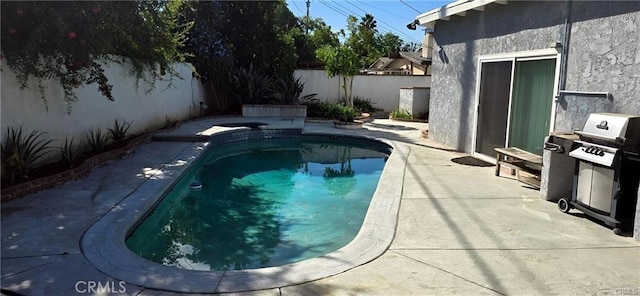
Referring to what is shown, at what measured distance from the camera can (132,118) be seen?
10594 millimetres

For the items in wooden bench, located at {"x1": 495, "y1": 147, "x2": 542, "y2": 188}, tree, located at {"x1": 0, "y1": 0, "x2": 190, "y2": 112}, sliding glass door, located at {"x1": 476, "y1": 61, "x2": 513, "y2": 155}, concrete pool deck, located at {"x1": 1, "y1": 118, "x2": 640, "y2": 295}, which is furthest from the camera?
sliding glass door, located at {"x1": 476, "y1": 61, "x2": 513, "y2": 155}

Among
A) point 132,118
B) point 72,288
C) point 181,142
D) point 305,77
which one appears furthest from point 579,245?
point 305,77

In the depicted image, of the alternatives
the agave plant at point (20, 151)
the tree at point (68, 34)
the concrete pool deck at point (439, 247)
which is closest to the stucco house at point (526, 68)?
the concrete pool deck at point (439, 247)

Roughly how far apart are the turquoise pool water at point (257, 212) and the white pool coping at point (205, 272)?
0.33m

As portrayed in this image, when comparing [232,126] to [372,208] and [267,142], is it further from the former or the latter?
[372,208]

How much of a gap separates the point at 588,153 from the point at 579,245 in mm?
1353

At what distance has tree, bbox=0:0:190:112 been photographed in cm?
569

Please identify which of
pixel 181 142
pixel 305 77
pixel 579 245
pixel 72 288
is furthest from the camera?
pixel 305 77

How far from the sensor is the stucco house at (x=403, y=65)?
26828mm

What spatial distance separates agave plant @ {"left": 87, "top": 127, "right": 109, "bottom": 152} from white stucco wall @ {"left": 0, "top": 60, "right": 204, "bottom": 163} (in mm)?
120

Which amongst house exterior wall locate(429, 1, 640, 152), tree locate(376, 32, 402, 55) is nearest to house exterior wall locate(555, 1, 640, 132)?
house exterior wall locate(429, 1, 640, 152)

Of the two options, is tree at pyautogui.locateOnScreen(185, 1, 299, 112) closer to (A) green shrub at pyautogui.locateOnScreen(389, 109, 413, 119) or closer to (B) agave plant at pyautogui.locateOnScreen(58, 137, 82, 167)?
(A) green shrub at pyautogui.locateOnScreen(389, 109, 413, 119)

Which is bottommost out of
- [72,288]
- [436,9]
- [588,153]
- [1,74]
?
[72,288]

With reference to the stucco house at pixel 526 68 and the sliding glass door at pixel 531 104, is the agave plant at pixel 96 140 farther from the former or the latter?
the sliding glass door at pixel 531 104
